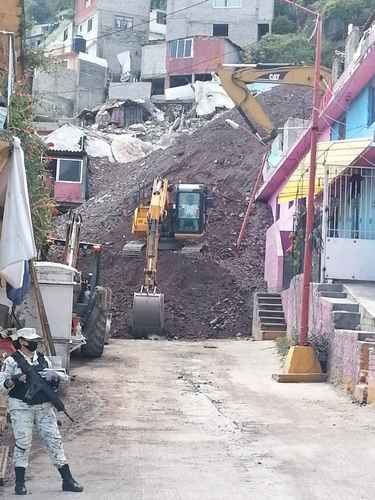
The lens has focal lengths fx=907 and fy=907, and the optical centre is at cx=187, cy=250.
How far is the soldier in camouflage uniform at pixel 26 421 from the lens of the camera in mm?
8555

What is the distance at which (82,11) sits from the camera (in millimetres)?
77125

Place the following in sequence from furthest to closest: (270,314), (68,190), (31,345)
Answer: (68,190), (270,314), (31,345)

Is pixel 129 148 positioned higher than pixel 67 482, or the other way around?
pixel 129 148

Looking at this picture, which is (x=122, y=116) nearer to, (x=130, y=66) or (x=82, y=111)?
(x=82, y=111)

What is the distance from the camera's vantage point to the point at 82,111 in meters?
64.9

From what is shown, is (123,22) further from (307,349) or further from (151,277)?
(307,349)

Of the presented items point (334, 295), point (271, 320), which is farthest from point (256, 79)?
point (334, 295)

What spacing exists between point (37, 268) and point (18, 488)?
7499 millimetres

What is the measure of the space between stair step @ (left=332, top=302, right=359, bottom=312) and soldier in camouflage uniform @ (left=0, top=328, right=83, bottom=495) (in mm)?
10848

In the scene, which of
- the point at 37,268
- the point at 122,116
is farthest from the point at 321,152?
the point at 122,116

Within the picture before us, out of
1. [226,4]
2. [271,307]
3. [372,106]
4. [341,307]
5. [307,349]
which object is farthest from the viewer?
[226,4]

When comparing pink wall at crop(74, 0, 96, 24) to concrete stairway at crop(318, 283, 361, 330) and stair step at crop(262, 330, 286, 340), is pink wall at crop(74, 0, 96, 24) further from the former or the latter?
concrete stairway at crop(318, 283, 361, 330)

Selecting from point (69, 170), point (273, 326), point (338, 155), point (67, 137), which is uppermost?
point (67, 137)

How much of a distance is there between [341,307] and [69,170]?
18886mm
